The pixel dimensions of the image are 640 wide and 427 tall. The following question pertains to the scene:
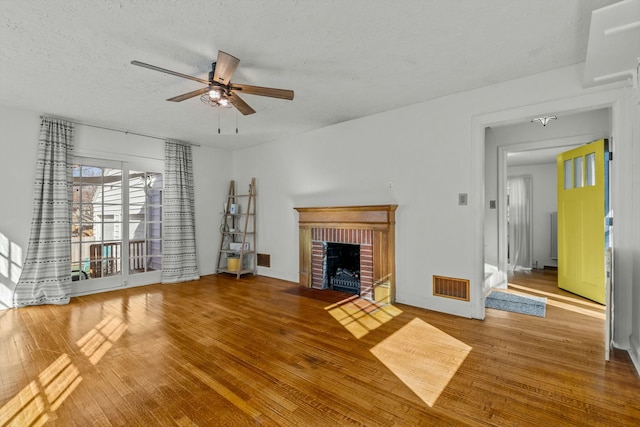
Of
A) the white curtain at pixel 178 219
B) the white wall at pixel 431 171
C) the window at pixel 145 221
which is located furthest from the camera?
the white curtain at pixel 178 219

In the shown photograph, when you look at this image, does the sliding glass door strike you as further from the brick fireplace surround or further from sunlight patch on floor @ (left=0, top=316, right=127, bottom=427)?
the brick fireplace surround

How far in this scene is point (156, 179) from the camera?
18.0 ft

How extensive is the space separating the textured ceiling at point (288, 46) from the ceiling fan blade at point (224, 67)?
0.71 feet

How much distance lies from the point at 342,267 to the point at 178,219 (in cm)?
300

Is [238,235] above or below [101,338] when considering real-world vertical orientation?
above

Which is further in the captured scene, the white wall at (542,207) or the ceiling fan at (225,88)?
the white wall at (542,207)

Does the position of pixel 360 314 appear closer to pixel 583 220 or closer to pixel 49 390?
pixel 49 390

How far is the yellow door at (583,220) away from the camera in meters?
4.00

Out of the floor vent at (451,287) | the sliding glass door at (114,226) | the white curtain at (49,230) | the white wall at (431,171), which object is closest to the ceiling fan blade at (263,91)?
the white wall at (431,171)

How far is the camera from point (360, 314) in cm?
359

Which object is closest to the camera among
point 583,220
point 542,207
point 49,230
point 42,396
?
point 42,396

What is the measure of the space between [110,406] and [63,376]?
0.68 metres

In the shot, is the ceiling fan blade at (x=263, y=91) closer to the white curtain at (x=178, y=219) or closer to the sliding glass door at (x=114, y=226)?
the white curtain at (x=178, y=219)

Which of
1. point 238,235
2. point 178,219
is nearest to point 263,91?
point 178,219
